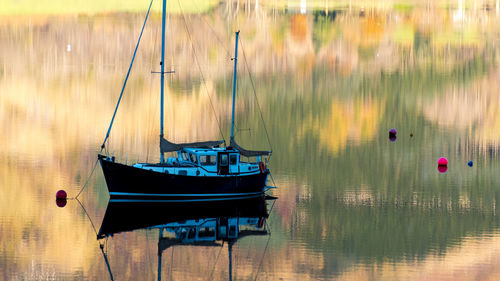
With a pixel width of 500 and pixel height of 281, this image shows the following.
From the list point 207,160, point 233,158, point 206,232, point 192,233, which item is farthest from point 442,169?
point 192,233

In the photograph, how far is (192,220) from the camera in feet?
144

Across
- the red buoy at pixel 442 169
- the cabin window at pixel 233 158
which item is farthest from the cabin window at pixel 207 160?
the red buoy at pixel 442 169

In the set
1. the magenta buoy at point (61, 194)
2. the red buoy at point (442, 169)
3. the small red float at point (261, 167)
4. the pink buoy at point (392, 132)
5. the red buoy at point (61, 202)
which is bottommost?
the red buoy at point (61, 202)

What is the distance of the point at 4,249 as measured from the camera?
1528 inches

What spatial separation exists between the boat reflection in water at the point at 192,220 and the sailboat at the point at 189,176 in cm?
38

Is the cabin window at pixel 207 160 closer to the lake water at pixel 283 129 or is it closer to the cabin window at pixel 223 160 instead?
the cabin window at pixel 223 160

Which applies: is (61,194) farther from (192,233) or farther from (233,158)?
(192,233)

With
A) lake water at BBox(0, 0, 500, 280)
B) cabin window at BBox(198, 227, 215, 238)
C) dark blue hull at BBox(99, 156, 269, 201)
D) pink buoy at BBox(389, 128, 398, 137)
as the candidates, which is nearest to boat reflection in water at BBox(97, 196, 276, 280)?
cabin window at BBox(198, 227, 215, 238)

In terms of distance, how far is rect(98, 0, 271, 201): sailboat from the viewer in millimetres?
45688

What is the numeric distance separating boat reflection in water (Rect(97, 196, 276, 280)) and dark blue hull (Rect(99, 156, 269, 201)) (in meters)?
0.30

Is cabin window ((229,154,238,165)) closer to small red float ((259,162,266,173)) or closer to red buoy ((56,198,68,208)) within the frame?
small red float ((259,162,266,173))

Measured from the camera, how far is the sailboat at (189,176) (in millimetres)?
45688

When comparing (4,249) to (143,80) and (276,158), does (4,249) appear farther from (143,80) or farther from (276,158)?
(143,80)

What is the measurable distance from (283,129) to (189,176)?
1175 inches
